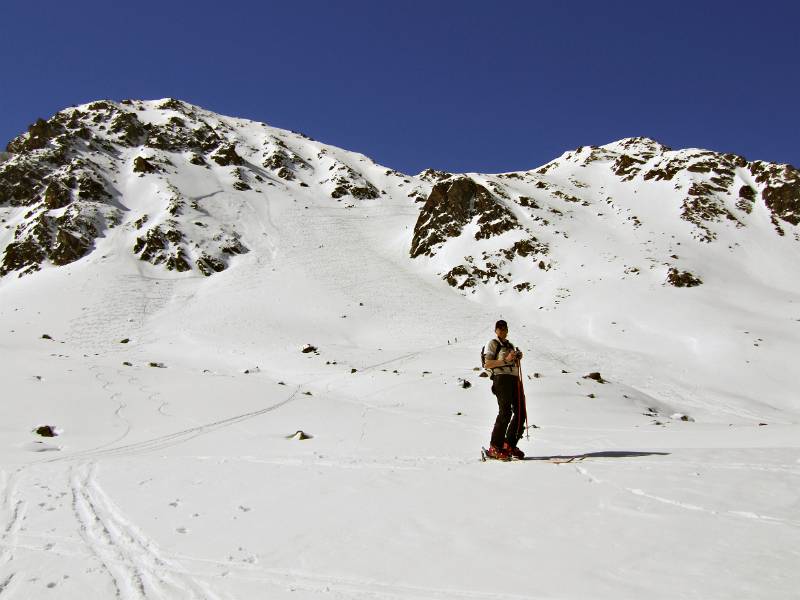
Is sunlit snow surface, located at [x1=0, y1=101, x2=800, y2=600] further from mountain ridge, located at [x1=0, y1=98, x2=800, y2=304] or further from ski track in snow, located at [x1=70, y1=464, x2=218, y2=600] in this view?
mountain ridge, located at [x1=0, y1=98, x2=800, y2=304]

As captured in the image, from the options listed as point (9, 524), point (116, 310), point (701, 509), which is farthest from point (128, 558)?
point (116, 310)

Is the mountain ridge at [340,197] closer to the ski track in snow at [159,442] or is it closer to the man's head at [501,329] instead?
the ski track in snow at [159,442]

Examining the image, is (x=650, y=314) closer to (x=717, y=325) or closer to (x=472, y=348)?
(x=717, y=325)

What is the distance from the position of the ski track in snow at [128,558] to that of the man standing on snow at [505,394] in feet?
17.9

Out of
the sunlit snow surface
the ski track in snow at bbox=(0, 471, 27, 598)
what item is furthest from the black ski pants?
the ski track in snow at bbox=(0, 471, 27, 598)

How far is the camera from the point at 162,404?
14492mm

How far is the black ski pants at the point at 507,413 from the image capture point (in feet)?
28.3

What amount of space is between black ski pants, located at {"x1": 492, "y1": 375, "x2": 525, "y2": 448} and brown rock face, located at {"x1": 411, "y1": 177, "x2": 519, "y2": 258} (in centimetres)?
4224

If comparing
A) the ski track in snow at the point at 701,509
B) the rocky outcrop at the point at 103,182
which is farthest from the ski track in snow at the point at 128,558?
the rocky outcrop at the point at 103,182

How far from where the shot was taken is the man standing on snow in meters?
8.61

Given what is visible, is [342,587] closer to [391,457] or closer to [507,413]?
[391,457]

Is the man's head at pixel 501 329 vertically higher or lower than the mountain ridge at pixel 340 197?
lower

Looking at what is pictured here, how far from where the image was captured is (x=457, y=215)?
176ft

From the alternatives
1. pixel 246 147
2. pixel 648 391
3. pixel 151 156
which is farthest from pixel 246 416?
pixel 246 147
